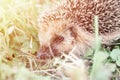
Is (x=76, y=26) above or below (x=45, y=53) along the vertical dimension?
above

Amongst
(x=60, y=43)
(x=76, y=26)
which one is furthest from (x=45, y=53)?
(x=76, y=26)

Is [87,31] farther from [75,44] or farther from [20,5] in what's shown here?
[20,5]

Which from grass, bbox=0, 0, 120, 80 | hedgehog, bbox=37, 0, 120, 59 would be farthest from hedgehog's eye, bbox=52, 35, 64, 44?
grass, bbox=0, 0, 120, 80

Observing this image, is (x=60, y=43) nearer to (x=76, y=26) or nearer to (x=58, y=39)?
(x=58, y=39)

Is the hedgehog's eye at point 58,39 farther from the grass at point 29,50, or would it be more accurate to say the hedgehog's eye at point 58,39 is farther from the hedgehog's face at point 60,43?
the grass at point 29,50

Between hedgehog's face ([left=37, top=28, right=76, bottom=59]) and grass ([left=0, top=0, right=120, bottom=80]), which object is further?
Answer: hedgehog's face ([left=37, top=28, right=76, bottom=59])

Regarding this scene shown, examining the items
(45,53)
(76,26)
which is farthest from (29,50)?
(76,26)

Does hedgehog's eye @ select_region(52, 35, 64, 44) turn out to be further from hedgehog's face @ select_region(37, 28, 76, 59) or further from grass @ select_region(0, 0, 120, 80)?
grass @ select_region(0, 0, 120, 80)

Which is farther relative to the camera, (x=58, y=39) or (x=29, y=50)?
(x=29, y=50)

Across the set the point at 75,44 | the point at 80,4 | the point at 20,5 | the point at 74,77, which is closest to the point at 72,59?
the point at 75,44
